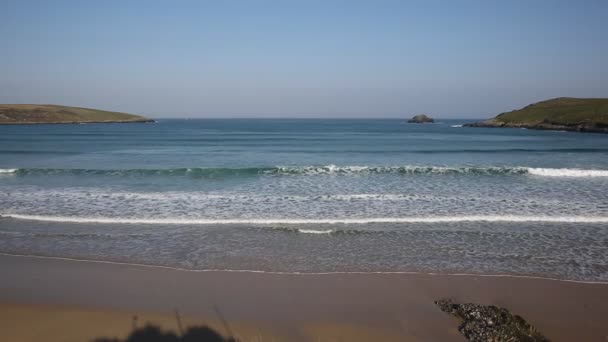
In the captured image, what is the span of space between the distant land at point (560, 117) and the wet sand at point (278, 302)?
70683 mm

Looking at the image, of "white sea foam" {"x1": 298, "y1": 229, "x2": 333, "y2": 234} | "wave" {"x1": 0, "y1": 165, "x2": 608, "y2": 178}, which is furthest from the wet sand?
"wave" {"x1": 0, "y1": 165, "x2": 608, "y2": 178}

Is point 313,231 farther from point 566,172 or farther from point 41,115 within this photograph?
point 41,115

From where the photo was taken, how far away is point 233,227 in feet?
38.2

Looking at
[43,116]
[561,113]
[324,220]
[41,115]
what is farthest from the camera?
[41,115]

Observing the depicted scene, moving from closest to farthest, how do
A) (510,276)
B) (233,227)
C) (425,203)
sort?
(510,276), (233,227), (425,203)

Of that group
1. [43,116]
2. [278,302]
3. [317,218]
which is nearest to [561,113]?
[317,218]

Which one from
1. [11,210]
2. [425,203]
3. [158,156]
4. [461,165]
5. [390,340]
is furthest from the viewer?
[158,156]

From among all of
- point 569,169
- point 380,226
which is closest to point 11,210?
point 380,226

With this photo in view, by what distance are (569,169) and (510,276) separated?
19.0 meters

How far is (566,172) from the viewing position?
2236 cm

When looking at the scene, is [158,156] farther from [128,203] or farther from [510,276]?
[510,276]

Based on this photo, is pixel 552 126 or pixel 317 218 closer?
pixel 317 218

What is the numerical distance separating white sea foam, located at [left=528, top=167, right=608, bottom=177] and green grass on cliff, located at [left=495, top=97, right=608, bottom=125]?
54.6 metres

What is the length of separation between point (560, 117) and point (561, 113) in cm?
552
